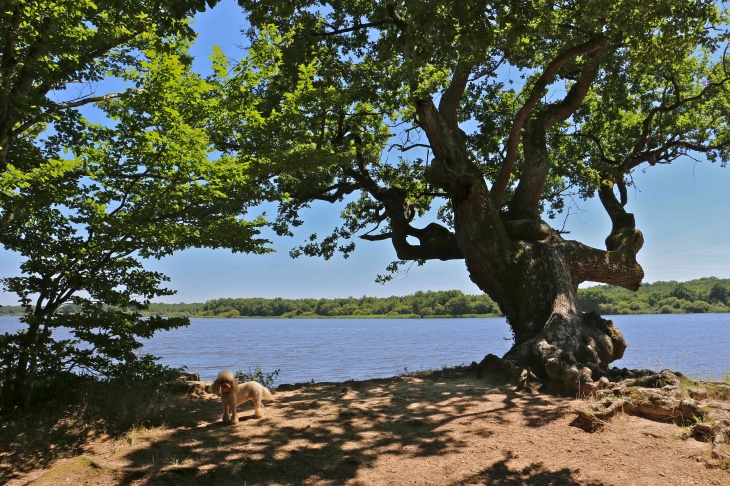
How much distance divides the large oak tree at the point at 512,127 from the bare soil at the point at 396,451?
1.84m

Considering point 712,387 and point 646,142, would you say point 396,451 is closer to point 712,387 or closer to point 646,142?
point 712,387

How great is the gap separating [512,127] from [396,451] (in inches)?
296

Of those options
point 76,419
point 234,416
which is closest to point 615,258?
point 234,416

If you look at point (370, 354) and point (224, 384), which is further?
point (370, 354)

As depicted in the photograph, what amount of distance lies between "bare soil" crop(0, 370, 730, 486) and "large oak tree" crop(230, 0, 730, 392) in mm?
1840

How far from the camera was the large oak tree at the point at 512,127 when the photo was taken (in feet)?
23.9

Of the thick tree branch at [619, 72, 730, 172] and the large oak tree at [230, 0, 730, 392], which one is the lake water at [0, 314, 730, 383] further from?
the thick tree branch at [619, 72, 730, 172]

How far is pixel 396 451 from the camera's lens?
199 inches

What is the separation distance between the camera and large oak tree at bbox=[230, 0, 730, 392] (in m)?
7.28

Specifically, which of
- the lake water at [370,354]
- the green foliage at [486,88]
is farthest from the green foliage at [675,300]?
the green foliage at [486,88]

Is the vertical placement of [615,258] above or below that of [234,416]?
above

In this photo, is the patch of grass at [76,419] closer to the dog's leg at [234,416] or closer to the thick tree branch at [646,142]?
the dog's leg at [234,416]

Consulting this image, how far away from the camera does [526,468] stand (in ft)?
14.9

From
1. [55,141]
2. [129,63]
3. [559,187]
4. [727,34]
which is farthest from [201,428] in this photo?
[559,187]
